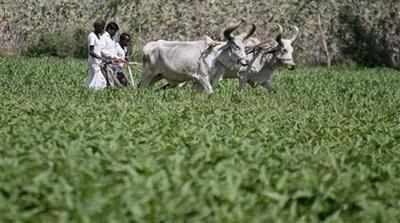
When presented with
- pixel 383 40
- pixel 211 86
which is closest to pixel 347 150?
pixel 211 86

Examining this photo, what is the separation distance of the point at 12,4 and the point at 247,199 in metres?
26.8

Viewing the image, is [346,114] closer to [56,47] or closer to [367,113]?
[367,113]

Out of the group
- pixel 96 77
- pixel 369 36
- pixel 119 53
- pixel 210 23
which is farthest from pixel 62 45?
pixel 96 77

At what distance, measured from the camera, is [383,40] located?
26766 millimetres

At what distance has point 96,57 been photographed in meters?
14.9

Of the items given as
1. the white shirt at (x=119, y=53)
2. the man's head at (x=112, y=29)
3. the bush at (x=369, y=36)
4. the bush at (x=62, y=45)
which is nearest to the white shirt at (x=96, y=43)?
the white shirt at (x=119, y=53)

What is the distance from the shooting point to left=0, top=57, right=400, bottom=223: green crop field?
14.7ft

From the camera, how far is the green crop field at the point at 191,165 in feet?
14.7

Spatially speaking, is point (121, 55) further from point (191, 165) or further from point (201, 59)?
point (191, 165)

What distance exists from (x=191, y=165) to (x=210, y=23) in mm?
23280

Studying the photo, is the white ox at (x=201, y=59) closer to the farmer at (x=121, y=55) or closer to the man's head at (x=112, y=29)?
the farmer at (x=121, y=55)

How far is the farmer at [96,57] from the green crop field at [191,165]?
5190mm

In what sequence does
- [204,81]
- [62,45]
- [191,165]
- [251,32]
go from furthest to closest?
[62,45] < [251,32] < [204,81] < [191,165]

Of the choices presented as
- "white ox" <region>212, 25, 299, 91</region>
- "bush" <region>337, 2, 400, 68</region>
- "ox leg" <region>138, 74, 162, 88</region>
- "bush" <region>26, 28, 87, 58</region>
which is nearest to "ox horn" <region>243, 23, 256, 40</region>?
"white ox" <region>212, 25, 299, 91</region>
